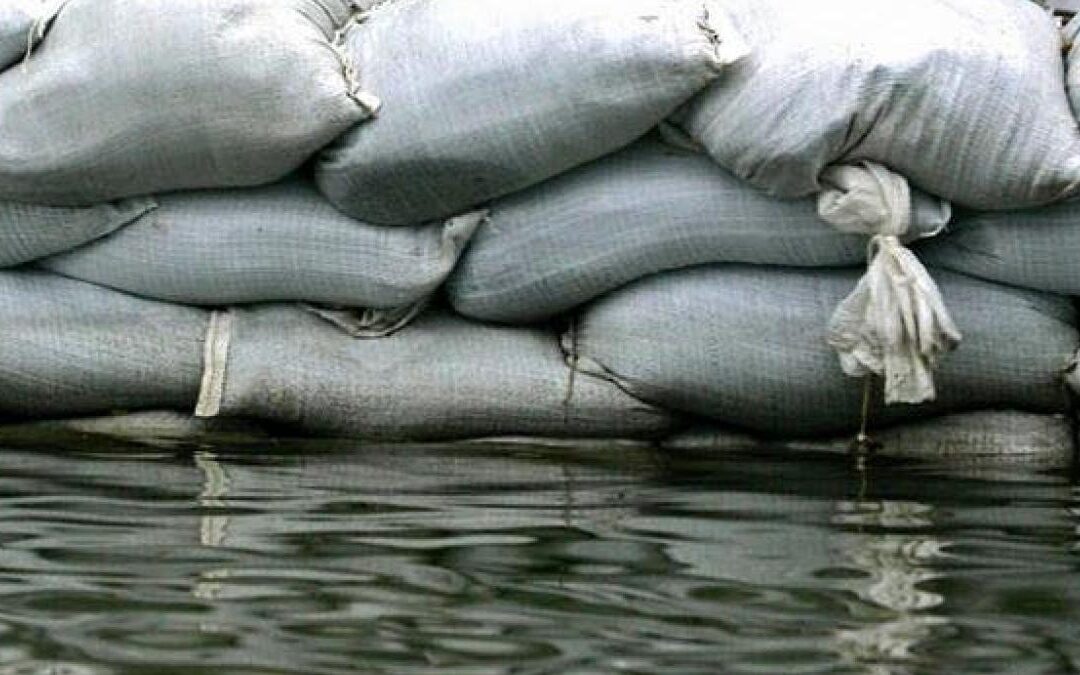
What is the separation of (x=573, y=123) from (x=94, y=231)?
32.9 inches

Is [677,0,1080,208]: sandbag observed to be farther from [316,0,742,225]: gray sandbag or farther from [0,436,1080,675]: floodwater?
[0,436,1080,675]: floodwater

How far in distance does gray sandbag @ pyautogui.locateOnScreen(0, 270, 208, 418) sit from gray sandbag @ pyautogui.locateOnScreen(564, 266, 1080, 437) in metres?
0.70

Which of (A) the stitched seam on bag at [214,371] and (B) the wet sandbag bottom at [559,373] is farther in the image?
(A) the stitched seam on bag at [214,371]

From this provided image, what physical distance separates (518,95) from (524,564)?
1164 millimetres

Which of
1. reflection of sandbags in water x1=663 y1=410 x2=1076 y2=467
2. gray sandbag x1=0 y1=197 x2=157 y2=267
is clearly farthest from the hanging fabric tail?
gray sandbag x1=0 y1=197 x2=157 y2=267

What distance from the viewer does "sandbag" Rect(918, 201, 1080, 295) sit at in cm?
393

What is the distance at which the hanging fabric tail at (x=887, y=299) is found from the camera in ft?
12.5

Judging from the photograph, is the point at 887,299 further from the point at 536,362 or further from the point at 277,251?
the point at 277,251

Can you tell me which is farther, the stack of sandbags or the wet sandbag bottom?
the wet sandbag bottom

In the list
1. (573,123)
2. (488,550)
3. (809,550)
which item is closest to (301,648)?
(488,550)

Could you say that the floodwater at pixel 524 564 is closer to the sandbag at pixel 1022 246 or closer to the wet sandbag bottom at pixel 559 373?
the wet sandbag bottom at pixel 559 373

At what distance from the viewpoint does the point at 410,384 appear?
162 inches

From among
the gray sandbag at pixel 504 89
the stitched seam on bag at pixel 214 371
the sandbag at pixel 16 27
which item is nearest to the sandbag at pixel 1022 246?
the gray sandbag at pixel 504 89

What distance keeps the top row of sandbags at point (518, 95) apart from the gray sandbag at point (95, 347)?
219 millimetres
